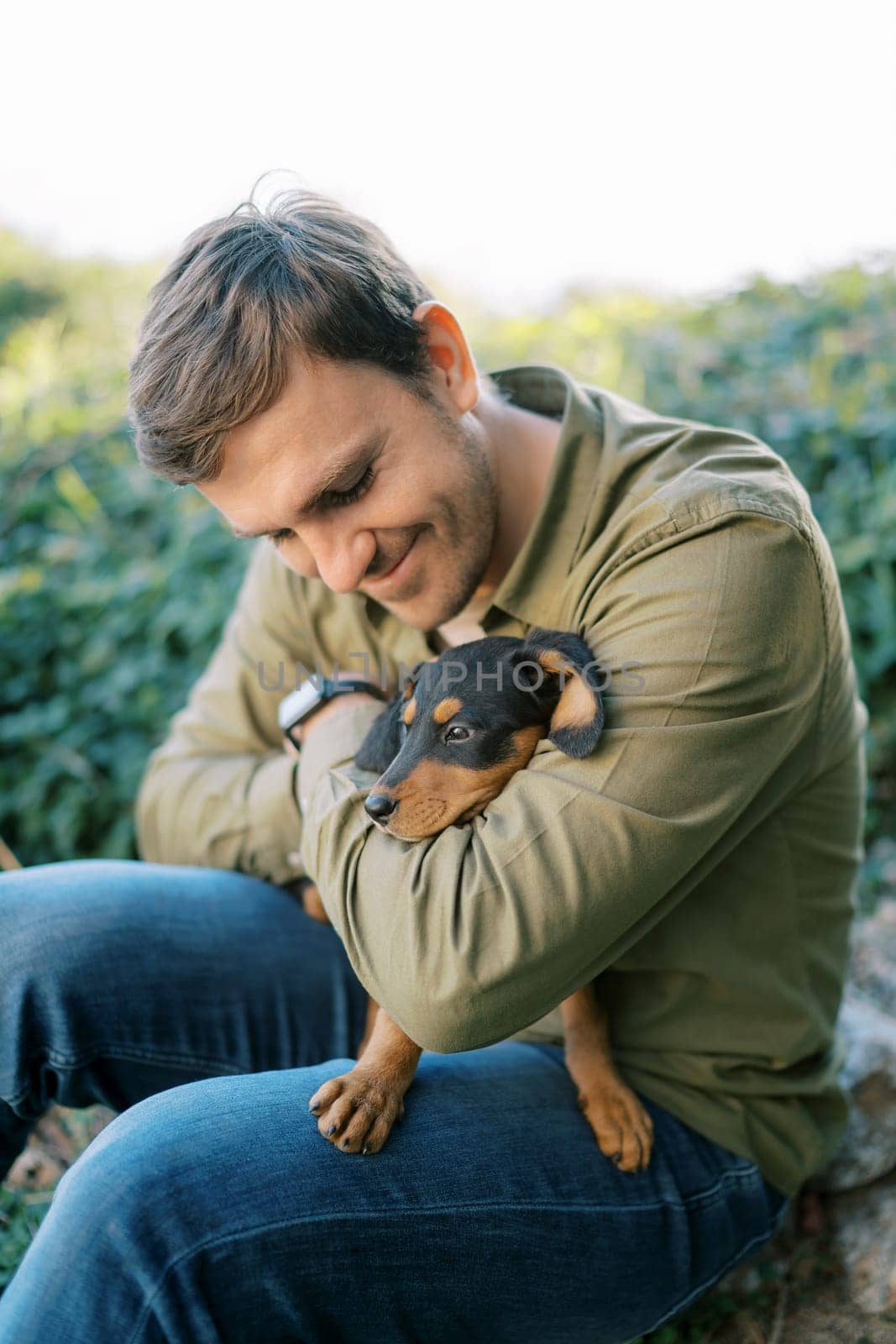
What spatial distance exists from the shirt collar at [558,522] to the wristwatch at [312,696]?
379 millimetres

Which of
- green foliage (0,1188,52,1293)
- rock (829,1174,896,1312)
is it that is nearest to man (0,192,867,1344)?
rock (829,1174,896,1312)

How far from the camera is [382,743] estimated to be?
99.0 inches

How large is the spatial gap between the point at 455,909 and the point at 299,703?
0.95m

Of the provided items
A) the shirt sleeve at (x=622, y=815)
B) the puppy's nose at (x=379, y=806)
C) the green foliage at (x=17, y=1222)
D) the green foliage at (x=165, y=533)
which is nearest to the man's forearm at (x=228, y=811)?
the puppy's nose at (x=379, y=806)

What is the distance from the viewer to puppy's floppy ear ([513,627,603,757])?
1.95 meters

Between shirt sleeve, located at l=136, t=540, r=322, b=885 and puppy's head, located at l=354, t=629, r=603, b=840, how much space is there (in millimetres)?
495

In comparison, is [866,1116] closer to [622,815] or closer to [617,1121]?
[617,1121]

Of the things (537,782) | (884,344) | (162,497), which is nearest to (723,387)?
(884,344)

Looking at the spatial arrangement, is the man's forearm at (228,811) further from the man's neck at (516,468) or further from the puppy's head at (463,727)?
the man's neck at (516,468)

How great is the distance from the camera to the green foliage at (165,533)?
4.57 meters

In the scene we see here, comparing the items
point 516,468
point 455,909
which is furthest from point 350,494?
point 455,909

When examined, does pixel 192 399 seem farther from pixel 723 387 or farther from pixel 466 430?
pixel 723 387

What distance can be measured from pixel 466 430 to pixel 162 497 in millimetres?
3480

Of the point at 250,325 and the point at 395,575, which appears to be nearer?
the point at 250,325
